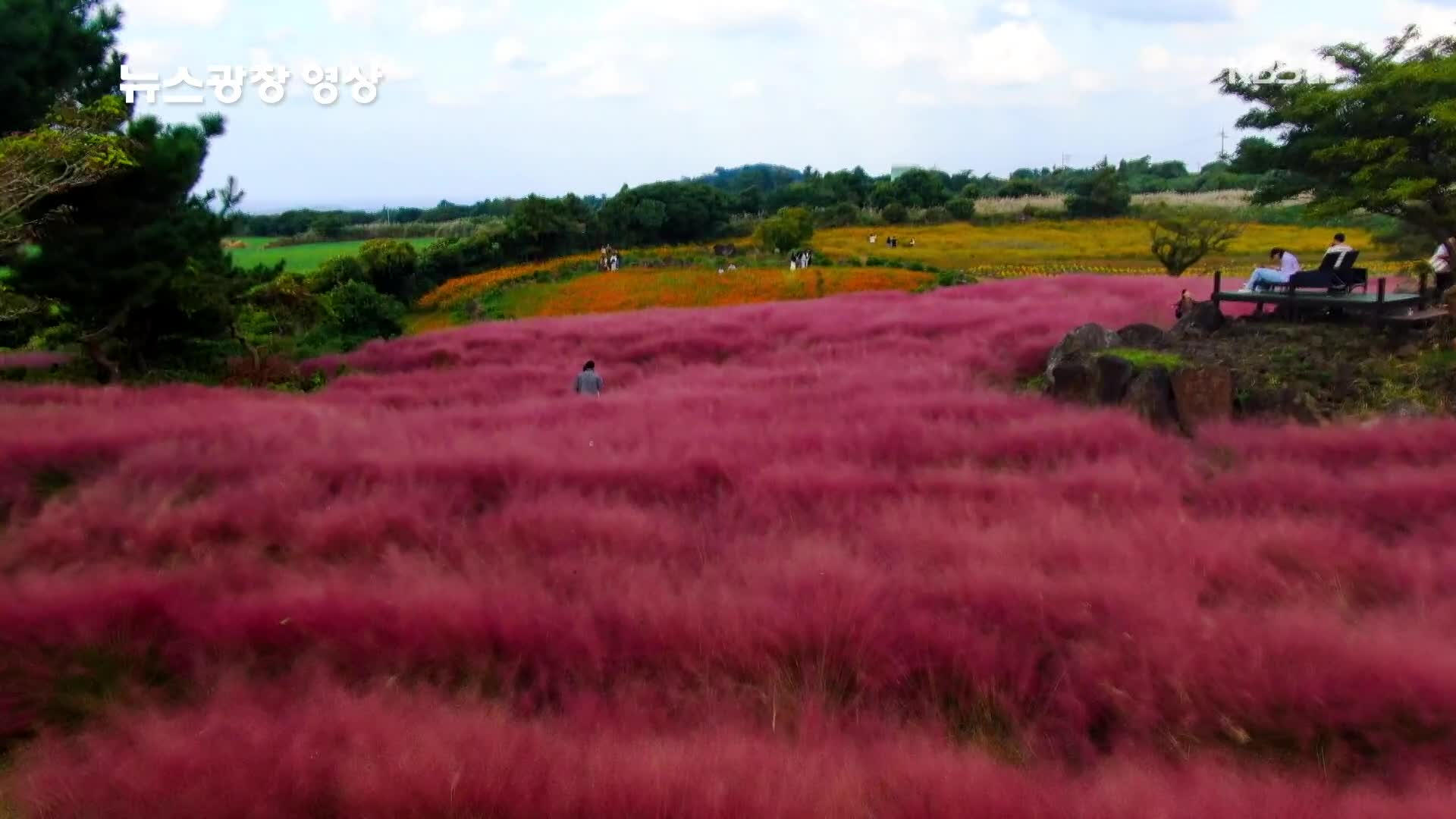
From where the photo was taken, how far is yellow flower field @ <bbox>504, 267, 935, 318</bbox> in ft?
116

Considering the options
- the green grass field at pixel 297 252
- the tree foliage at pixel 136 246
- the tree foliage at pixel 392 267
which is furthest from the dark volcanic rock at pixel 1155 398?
the green grass field at pixel 297 252

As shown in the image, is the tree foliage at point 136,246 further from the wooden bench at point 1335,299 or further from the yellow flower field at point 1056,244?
the yellow flower field at point 1056,244

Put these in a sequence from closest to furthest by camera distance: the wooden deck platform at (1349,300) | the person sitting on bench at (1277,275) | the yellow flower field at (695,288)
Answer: the wooden deck platform at (1349,300)
the person sitting on bench at (1277,275)
the yellow flower field at (695,288)

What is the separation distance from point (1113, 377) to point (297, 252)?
70144 mm

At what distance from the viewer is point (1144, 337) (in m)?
13.9

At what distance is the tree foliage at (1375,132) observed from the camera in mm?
12070

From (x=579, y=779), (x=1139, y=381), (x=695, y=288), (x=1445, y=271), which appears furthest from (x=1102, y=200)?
(x=579, y=779)

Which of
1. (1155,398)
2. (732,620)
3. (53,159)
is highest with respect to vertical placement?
(53,159)

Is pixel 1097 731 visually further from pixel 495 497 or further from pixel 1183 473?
pixel 495 497

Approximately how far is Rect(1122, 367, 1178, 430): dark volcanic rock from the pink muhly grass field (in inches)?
40.0

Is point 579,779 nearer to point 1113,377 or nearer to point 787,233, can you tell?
point 1113,377

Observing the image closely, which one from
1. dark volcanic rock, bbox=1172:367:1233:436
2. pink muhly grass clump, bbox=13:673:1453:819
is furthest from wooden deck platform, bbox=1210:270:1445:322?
pink muhly grass clump, bbox=13:673:1453:819

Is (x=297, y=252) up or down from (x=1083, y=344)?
up

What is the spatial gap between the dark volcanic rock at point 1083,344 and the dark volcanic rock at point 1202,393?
6.54ft
